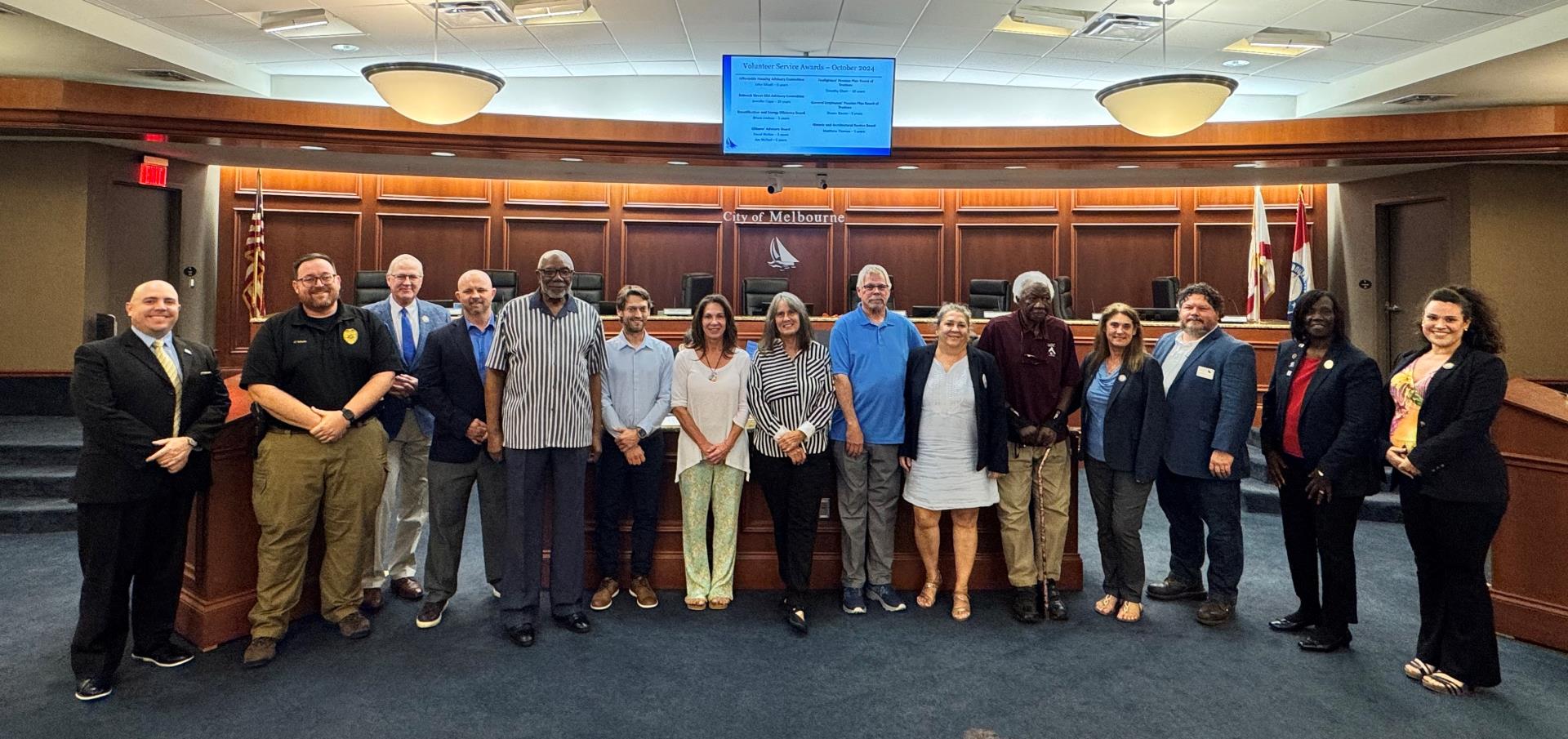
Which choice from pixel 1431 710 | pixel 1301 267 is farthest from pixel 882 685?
pixel 1301 267

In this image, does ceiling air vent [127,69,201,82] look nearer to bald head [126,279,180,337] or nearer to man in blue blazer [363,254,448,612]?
man in blue blazer [363,254,448,612]

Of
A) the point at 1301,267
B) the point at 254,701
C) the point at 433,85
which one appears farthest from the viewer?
the point at 1301,267

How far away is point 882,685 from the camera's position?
310cm

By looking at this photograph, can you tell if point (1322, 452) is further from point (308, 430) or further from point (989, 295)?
point (989, 295)

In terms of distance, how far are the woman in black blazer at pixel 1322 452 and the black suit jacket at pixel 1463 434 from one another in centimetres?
26

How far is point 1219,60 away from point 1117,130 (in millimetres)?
1005

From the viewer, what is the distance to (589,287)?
918 cm

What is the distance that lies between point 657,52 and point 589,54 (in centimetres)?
61

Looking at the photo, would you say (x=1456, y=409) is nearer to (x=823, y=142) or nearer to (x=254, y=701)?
(x=254, y=701)

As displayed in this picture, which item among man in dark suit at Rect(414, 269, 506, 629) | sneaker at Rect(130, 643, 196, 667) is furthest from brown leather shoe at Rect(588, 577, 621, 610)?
sneaker at Rect(130, 643, 196, 667)

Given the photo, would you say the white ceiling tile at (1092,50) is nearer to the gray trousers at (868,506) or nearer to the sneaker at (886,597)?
the gray trousers at (868,506)

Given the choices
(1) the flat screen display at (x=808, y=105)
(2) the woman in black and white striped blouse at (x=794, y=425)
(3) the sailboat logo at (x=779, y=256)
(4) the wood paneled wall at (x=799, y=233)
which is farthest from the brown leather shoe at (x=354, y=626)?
(3) the sailboat logo at (x=779, y=256)

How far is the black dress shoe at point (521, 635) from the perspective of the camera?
11.3 feet

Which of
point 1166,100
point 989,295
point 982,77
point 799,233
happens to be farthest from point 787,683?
point 799,233
